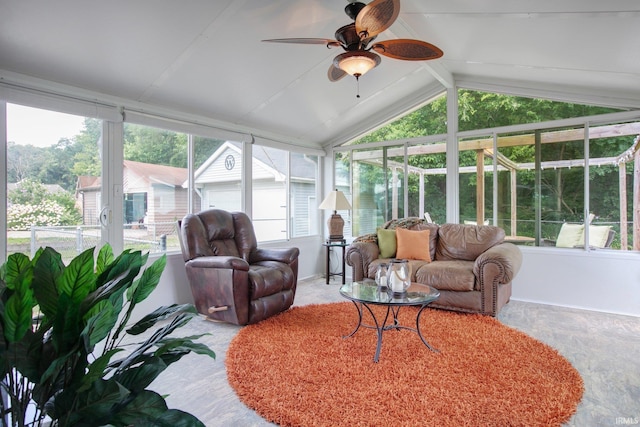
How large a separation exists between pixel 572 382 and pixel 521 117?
3.20 m

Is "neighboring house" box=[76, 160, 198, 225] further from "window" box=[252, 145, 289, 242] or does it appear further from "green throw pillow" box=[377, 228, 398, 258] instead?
"green throw pillow" box=[377, 228, 398, 258]

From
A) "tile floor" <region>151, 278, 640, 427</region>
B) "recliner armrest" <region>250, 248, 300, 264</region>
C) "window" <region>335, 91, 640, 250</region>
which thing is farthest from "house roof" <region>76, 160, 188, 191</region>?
"window" <region>335, 91, 640, 250</region>

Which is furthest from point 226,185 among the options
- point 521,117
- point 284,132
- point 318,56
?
point 521,117

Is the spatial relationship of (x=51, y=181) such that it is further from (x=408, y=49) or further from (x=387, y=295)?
(x=408, y=49)

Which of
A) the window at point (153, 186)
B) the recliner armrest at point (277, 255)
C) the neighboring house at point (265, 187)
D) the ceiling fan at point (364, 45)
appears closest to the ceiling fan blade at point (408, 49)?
the ceiling fan at point (364, 45)

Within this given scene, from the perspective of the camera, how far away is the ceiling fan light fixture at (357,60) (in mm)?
2428

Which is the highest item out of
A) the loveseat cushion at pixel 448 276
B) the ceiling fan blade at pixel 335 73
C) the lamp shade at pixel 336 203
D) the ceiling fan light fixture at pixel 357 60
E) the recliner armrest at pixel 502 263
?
the ceiling fan blade at pixel 335 73

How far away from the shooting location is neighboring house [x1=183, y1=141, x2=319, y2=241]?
173 inches

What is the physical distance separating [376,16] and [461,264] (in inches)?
105

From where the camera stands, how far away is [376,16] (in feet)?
6.93

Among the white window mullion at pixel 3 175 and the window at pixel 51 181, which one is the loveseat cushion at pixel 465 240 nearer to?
the window at pixel 51 181

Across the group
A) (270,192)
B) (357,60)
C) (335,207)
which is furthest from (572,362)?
(270,192)

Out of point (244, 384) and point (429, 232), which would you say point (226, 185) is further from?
point (244, 384)

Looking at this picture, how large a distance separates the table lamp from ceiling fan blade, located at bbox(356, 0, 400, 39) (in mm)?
2886
